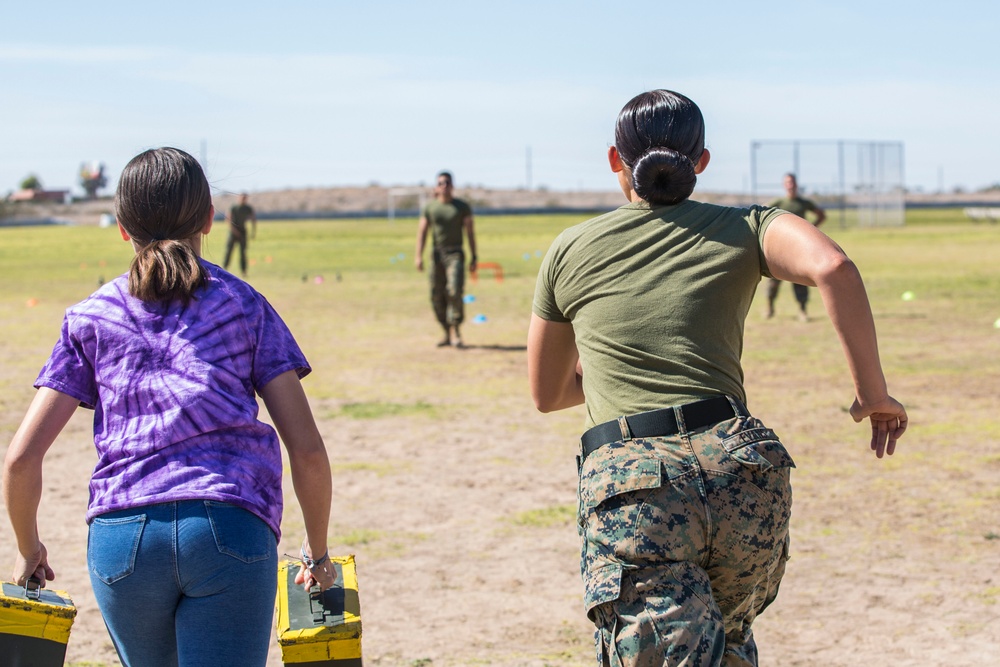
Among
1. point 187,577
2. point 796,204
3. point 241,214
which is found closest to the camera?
point 187,577

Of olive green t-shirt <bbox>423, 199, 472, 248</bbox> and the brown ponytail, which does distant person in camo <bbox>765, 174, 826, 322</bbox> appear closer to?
olive green t-shirt <bbox>423, 199, 472, 248</bbox>

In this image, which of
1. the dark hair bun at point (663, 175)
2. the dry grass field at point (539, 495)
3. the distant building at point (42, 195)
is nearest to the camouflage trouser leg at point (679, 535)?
the dark hair bun at point (663, 175)

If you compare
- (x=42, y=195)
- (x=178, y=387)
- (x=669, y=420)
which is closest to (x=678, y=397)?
(x=669, y=420)

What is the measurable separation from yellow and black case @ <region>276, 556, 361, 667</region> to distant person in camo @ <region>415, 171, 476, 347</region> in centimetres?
1086

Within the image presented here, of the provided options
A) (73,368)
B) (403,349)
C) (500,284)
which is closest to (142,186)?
(73,368)

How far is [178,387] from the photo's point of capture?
251 centimetres

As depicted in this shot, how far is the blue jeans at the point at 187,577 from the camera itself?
8.04 ft

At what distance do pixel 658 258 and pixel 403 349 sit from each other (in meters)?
11.6

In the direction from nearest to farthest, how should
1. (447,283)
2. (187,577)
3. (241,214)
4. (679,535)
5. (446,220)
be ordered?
(187,577), (679,535), (446,220), (447,283), (241,214)

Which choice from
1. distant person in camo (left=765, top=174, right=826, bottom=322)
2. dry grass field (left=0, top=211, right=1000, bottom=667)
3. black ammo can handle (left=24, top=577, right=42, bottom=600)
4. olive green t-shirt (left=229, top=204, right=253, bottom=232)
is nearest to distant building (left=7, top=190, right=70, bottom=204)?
olive green t-shirt (left=229, top=204, right=253, bottom=232)

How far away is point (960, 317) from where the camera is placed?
55.0 feet

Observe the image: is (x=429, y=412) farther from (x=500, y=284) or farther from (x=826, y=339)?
(x=500, y=284)

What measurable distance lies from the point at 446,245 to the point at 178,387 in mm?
11458

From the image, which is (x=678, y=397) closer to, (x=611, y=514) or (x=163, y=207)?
(x=611, y=514)
